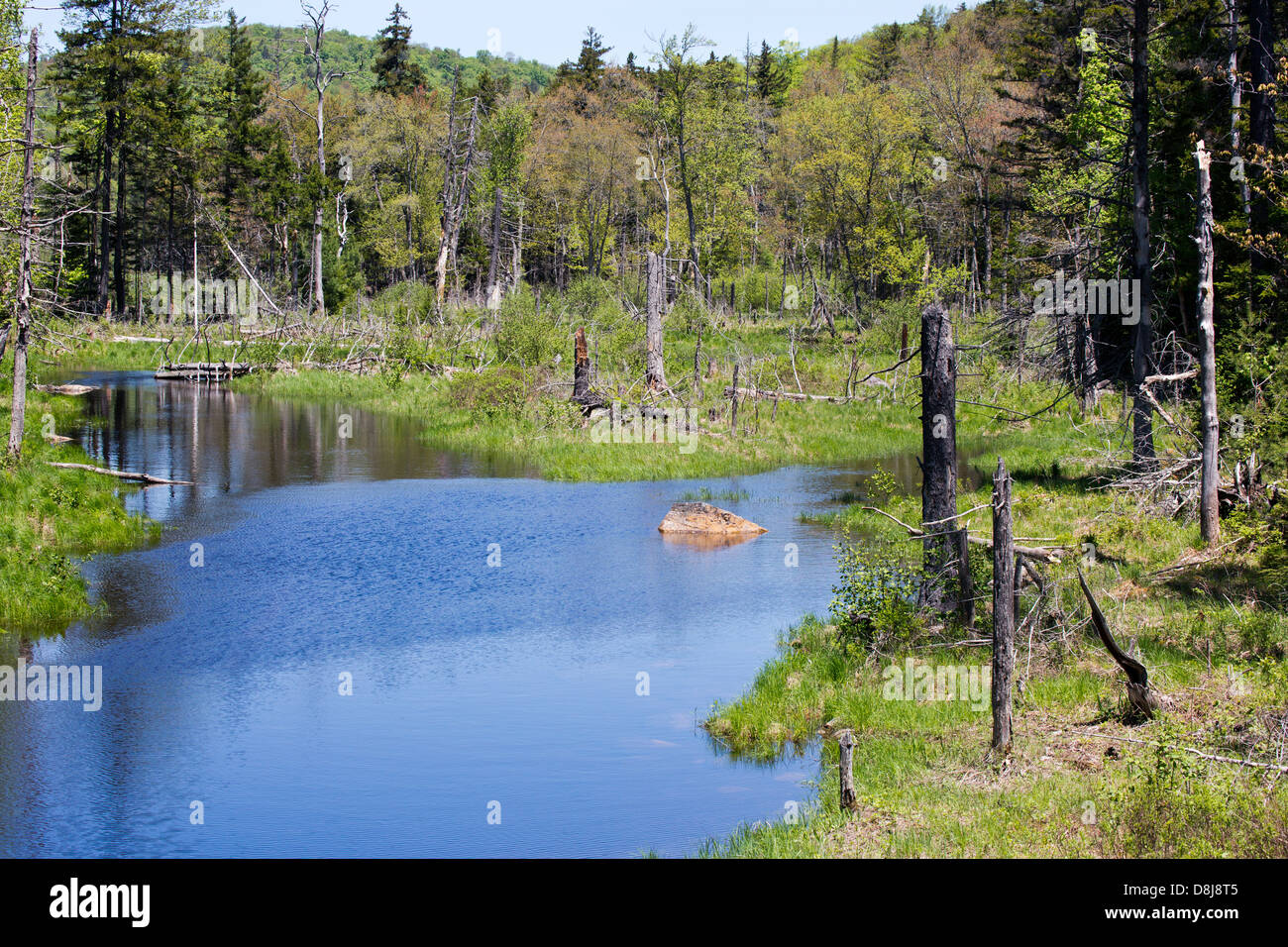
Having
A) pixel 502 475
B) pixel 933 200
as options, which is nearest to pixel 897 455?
pixel 502 475

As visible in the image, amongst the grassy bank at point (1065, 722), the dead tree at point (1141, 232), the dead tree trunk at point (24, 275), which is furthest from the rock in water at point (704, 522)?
the dead tree trunk at point (24, 275)

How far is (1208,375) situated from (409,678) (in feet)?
45.9

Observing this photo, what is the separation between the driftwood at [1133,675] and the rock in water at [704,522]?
13961 millimetres

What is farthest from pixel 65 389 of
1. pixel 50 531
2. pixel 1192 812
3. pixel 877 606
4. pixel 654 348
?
pixel 1192 812

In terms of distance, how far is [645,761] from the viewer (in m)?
14.3

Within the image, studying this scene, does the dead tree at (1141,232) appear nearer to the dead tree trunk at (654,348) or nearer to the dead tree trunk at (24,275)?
the dead tree trunk at (654,348)

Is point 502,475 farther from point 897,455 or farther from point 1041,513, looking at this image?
point 1041,513

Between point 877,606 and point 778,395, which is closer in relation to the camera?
point 877,606

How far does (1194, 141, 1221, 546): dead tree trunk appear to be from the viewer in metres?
19.6

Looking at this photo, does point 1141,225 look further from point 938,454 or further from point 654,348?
point 654,348

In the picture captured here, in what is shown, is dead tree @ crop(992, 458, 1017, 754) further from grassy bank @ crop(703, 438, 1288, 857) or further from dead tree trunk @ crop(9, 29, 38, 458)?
dead tree trunk @ crop(9, 29, 38, 458)

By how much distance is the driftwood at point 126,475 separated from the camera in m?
27.2

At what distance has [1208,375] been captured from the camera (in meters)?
19.6

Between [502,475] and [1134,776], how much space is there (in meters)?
25.0
